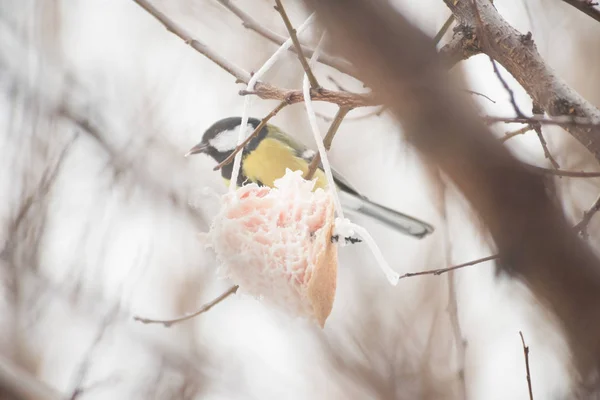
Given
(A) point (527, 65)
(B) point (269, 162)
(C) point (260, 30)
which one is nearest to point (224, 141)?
(B) point (269, 162)

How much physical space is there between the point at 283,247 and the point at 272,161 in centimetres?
100

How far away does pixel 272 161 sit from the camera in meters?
1.69

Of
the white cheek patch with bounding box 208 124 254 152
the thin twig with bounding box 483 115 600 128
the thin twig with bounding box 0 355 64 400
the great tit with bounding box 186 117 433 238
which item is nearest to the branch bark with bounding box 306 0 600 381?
the thin twig with bounding box 483 115 600 128

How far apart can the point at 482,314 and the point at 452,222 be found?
1.40 feet

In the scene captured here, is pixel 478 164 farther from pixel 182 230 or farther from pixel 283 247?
pixel 182 230

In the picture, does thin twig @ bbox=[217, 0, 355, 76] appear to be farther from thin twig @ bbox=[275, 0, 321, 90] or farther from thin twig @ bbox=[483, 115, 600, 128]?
thin twig @ bbox=[483, 115, 600, 128]

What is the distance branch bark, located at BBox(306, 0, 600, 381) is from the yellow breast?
1133 millimetres

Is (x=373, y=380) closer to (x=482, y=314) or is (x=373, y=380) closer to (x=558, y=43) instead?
(x=482, y=314)

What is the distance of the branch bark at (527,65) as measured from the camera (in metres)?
0.62

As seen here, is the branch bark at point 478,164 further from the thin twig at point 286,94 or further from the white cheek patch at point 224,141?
the white cheek patch at point 224,141

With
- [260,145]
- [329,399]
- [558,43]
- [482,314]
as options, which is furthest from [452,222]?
[558,43]

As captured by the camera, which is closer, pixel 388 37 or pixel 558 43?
pixel 388 37

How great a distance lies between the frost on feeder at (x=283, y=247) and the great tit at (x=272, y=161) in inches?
30.4

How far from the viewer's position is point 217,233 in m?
0.69
